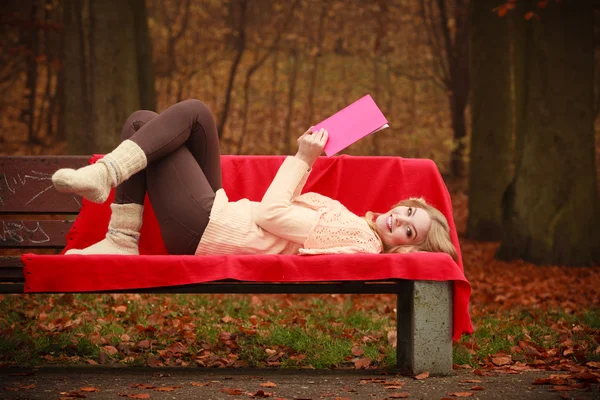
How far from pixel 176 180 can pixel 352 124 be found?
105cm

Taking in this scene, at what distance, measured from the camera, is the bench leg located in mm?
4234

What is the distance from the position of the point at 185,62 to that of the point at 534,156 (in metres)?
14.2

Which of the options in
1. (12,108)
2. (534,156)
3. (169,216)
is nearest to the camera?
(169,216)

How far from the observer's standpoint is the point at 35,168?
5246 millimetres

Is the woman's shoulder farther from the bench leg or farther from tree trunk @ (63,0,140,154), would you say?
tree trunk @ (63,0,140,154)

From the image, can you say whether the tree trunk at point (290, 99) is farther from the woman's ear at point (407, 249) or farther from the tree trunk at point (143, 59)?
the woman's ear at point (407, 249)

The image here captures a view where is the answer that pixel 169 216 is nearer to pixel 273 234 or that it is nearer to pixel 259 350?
pixel 273 234

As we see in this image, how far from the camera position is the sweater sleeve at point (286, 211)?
4344 mm

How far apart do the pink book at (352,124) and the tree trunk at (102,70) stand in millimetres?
4659

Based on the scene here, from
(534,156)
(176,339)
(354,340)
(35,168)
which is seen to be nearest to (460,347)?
(354,340)

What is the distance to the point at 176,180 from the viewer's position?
14.5 feet

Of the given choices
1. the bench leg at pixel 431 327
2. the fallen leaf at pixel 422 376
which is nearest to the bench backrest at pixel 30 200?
the bench leg at pixel 431 327

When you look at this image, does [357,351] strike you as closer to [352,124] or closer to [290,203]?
[290,203]

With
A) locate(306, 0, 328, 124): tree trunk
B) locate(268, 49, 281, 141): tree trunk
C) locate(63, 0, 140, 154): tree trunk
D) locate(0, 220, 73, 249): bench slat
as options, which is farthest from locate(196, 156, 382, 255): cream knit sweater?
locate(306, 0, 328, 124): tree trunk
